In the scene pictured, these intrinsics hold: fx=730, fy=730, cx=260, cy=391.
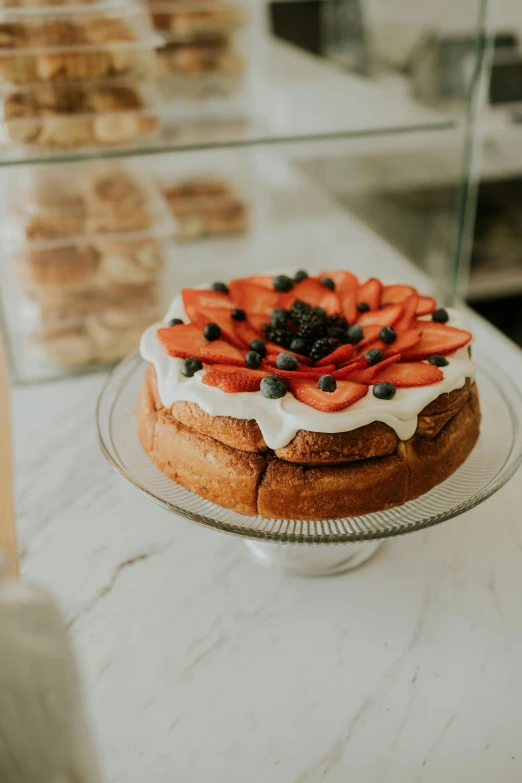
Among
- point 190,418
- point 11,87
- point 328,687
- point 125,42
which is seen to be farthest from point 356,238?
point 328,687

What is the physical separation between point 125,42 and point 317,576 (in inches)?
39.6

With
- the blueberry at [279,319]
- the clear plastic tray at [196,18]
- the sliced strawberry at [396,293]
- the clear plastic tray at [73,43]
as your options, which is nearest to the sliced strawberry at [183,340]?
the blueberry at [279,319]

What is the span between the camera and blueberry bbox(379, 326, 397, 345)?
100cm

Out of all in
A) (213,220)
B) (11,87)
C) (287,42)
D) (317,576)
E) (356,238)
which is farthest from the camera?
(287,42)

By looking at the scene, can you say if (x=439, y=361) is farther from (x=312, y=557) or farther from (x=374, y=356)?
(x=312, y=557)

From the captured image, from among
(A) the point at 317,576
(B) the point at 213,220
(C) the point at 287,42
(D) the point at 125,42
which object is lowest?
(A) the point at 317,576

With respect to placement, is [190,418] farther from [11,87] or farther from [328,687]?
[11,87]

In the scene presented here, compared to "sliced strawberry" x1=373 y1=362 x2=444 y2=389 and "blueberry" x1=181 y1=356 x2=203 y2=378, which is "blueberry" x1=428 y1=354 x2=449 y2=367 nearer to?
"sliced strawberry" x1=373 y1=362 x2=444 y2=389

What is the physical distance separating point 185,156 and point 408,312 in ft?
2.91

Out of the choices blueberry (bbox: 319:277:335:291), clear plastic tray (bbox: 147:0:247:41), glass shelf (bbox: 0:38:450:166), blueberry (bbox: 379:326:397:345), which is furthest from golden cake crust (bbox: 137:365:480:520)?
clear plastic tray (bbox: 147:0:247:41)

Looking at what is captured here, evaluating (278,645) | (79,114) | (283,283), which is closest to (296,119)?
(79,114)

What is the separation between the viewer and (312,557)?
3.34 ft

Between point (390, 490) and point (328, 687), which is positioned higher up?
point (390, 490)

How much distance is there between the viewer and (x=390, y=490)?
924 mm
